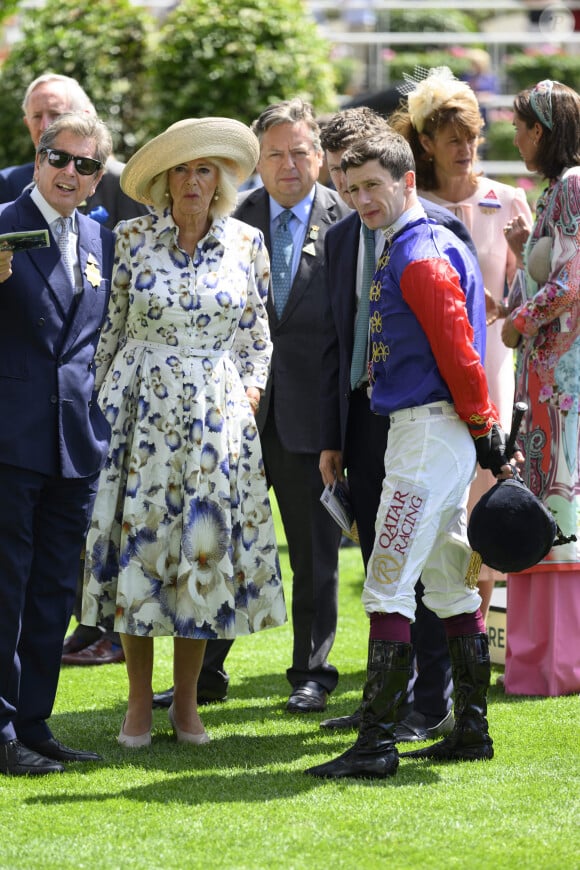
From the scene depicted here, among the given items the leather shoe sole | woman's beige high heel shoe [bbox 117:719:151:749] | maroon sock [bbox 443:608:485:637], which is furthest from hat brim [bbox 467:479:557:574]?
the leather shoe sole

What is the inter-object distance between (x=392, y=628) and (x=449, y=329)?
98 centimetres

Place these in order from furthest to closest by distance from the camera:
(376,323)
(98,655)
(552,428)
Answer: (98,655) < (552,428) < (376,323)

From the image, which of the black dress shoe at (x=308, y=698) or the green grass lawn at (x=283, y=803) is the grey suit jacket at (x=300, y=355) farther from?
the green grass lawn at (x=283, y=803)

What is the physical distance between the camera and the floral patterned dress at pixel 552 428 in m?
5.82

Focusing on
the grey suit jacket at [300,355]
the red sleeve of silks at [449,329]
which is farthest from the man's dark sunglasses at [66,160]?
the grey suit jacket at [300,355]

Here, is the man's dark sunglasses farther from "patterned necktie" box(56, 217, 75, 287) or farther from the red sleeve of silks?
the red sleeve of silks

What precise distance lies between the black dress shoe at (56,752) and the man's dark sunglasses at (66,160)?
196cm

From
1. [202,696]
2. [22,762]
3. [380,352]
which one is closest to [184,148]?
[380,352]

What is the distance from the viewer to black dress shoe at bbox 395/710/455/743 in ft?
17.0

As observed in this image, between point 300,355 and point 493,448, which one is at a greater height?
point 300,355

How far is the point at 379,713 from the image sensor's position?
14.8 feet

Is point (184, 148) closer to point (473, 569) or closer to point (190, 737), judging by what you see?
point (473, 569)

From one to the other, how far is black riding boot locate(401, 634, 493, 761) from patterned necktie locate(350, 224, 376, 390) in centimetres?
106

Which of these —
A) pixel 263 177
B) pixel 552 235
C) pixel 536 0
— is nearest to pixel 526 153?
pixel 552 235
